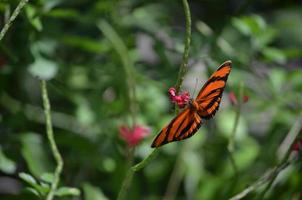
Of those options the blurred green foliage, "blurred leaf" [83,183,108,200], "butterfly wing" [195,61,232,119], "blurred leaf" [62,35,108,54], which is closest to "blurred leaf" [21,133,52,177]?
the blurred green foliage

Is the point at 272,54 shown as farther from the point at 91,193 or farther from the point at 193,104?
the point at 193,104

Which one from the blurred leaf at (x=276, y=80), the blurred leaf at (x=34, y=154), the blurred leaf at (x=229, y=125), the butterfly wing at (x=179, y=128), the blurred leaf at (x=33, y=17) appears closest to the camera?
the butterfly wing at (x=179, y=128)

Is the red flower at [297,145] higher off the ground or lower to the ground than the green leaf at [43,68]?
lower

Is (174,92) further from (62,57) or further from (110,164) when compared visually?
(62,57)

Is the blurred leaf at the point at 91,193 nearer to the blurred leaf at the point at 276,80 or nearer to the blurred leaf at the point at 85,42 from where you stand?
the blurred leaf at the point at 85,42

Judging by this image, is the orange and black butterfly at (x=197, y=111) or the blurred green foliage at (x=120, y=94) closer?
the orange and black butterfly at (x=197, y=111)

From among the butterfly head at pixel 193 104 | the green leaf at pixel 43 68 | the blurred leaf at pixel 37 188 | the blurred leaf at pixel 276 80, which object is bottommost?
the butterfly head at pixel 193 104

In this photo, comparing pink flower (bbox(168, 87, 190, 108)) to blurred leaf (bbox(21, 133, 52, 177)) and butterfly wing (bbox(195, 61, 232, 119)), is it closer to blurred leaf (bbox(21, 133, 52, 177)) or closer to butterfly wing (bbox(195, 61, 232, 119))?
butterfly wing (bbox(195, 61, 232, 119))

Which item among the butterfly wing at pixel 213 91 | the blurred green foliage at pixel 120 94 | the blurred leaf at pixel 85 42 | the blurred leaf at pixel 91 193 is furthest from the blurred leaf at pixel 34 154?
the butterfly wing at pixel 213 91
